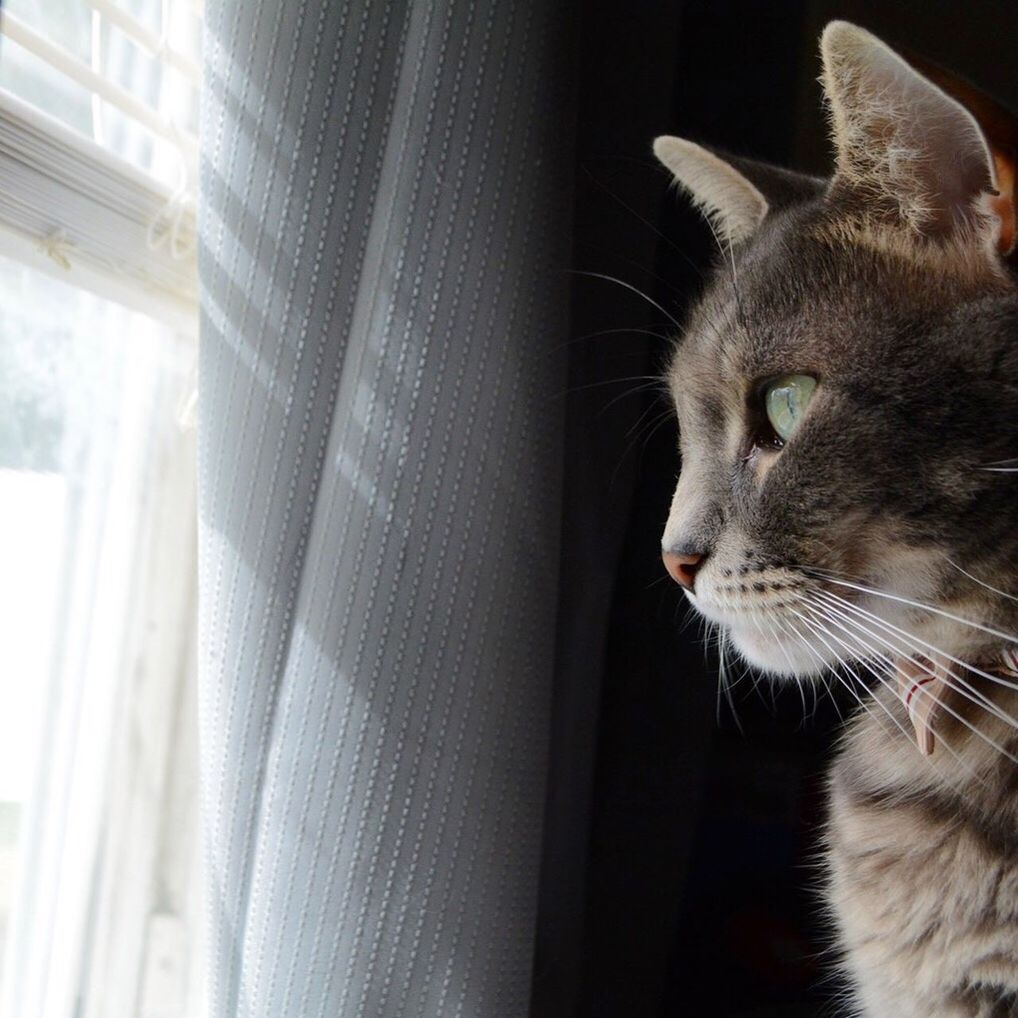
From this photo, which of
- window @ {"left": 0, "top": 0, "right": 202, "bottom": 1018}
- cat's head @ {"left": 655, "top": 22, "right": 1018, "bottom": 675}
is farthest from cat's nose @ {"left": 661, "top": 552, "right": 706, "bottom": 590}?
window @ {"left": 0, "top": 0, "right": 202, "bottom": 1018}

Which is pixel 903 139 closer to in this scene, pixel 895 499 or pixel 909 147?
pixel 909 147

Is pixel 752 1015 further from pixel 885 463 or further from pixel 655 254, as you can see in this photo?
pixel 655 254

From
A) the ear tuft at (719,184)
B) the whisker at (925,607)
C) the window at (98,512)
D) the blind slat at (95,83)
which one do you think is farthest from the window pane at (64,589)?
the whisker at (925,607)

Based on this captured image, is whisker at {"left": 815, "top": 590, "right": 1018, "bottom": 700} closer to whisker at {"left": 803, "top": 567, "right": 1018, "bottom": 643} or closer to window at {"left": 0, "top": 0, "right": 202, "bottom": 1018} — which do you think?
whisker at {"left": 803, "top": 567, "right": 1018, "bottom": 643}

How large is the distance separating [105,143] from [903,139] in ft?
2.33

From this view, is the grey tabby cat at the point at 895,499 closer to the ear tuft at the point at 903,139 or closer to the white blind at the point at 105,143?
the ear tuft at the point at 903,139

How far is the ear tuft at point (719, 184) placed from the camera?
81 cm

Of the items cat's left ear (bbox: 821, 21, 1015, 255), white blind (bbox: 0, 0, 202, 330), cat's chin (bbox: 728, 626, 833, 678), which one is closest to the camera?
cat's left ear (bbox: 821, 21, 1015, 255)

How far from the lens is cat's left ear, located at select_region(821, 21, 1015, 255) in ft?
2.00

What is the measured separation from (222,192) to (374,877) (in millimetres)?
512

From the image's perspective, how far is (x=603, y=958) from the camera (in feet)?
3.52

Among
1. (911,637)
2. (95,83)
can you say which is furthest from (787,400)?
(95,83)

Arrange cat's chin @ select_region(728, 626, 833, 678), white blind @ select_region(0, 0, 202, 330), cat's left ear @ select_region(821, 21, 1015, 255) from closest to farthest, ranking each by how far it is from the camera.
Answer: cat's left ear @ select_region(821, 21, 1015, 255), cat's chin @ select_region(728, 626, 833, 678), white blind @ select_region(0, 0, 202, 330)

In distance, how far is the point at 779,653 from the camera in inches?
28.7
